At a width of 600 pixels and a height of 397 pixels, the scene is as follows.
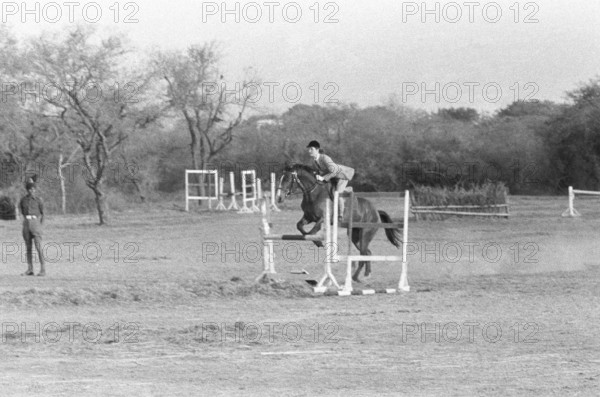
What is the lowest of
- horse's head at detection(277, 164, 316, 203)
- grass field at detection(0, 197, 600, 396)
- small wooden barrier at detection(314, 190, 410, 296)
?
grass field at detection(0, 197, 600, 396)

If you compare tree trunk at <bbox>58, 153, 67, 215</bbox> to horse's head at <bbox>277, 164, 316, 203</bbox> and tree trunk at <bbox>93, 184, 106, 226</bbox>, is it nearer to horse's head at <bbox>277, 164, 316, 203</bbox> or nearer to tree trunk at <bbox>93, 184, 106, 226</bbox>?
tree trunk at <bbox>93, 184, 106, 226</bbox>

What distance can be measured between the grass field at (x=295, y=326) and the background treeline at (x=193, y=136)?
659 inches

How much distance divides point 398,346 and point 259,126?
6196 cm

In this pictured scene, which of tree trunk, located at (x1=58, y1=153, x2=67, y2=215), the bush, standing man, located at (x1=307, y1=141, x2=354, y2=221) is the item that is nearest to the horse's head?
standing man, located at (x1=307, y1=141, x2=354, y2=221)

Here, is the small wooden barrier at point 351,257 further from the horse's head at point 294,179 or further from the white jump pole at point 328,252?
the horse's head at point 294,179

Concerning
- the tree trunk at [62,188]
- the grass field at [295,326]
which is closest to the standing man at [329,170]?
the grass field at [295,326]

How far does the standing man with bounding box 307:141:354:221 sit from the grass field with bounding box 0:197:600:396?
2021 mm

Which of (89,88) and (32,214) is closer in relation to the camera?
(32,214)

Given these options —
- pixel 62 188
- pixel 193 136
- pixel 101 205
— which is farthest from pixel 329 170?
pixel 193 136

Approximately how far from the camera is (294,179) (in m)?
21.3

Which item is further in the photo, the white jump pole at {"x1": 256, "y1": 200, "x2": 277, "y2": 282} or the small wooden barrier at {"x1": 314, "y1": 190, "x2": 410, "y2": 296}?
the white jump pole at {"x1": 256, "y1": 200, "x2": 277, "y2": 282}

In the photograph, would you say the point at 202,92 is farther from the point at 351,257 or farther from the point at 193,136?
the point at 351,257

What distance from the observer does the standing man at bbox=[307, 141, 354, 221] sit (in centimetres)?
2091

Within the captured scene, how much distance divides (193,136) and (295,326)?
168 ft
